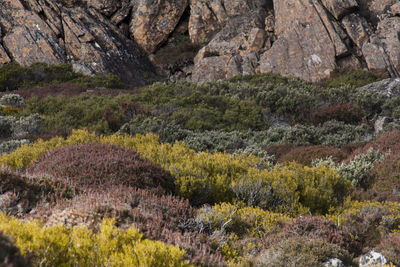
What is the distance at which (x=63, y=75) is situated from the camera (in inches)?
949

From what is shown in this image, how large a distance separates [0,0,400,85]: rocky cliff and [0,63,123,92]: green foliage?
1674 mm

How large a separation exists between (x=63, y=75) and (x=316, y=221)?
23.4 meters

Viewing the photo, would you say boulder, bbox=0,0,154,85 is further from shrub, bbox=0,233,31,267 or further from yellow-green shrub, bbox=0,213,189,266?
shrub, bbox=0,233,31,267

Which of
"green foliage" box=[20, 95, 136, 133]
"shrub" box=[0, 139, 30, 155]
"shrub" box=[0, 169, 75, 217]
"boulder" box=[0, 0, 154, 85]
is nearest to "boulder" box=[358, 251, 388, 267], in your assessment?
"shrub" box=[0, 169, 75, 217]

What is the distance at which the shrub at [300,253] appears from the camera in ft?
10.7

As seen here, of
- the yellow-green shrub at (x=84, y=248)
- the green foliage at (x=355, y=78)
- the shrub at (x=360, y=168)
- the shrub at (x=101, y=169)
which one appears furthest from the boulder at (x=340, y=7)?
the yellow-green shrub at (x=84, y=248)

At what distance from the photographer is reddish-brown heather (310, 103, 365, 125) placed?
522 inches

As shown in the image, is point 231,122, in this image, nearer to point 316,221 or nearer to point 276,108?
point 276,108

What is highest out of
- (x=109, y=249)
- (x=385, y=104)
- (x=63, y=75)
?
(x=63, y=75)

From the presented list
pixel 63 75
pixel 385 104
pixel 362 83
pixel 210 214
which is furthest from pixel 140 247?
pixel 63 75

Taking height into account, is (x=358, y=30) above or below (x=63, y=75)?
below

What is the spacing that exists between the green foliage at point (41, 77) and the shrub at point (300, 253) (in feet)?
67.8

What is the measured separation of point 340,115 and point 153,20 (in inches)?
941

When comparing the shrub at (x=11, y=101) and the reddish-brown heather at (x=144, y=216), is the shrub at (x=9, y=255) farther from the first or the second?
the shrub at (x=11, y=101)
